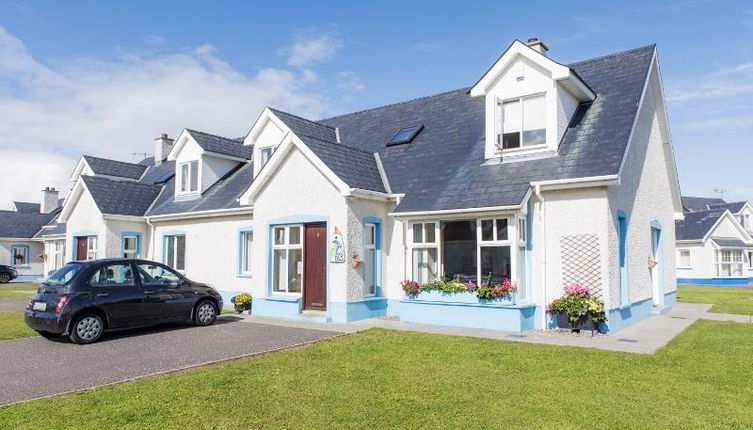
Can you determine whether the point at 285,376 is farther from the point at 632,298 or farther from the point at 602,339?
the point at 632,298

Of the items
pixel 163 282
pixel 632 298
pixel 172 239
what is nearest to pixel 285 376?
pixel 163 282

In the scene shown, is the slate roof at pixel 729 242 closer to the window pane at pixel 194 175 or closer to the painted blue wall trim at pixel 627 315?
the painted blue wall trim at pixel 627 315

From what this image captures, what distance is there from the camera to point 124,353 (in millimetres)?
10055

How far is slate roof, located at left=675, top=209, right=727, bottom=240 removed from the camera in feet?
130

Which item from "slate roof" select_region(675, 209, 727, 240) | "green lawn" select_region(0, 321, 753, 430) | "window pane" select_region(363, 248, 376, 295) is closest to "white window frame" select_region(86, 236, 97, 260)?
"window pane" select_region(363, 248, 376, 295)

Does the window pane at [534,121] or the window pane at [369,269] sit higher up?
the window pane at [534,121]

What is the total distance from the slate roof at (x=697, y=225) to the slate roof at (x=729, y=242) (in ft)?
3.37

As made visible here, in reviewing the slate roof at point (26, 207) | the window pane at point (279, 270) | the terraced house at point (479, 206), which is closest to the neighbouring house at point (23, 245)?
the slate roof at point (26, 207)

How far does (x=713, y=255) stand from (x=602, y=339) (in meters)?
34.5

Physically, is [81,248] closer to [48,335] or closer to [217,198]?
[217,198]

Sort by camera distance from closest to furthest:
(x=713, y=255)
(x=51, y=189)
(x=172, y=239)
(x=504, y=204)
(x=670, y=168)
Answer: (x=504, y=204), (x=670, y=168), (x=172, y=239), (x=713, y=255), (x=51, y=189)

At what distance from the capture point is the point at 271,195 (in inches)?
618

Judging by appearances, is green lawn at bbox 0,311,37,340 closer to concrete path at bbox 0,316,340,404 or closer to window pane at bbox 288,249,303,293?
concrete path at bbox 0,316,340,404

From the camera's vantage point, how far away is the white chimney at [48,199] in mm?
43812
